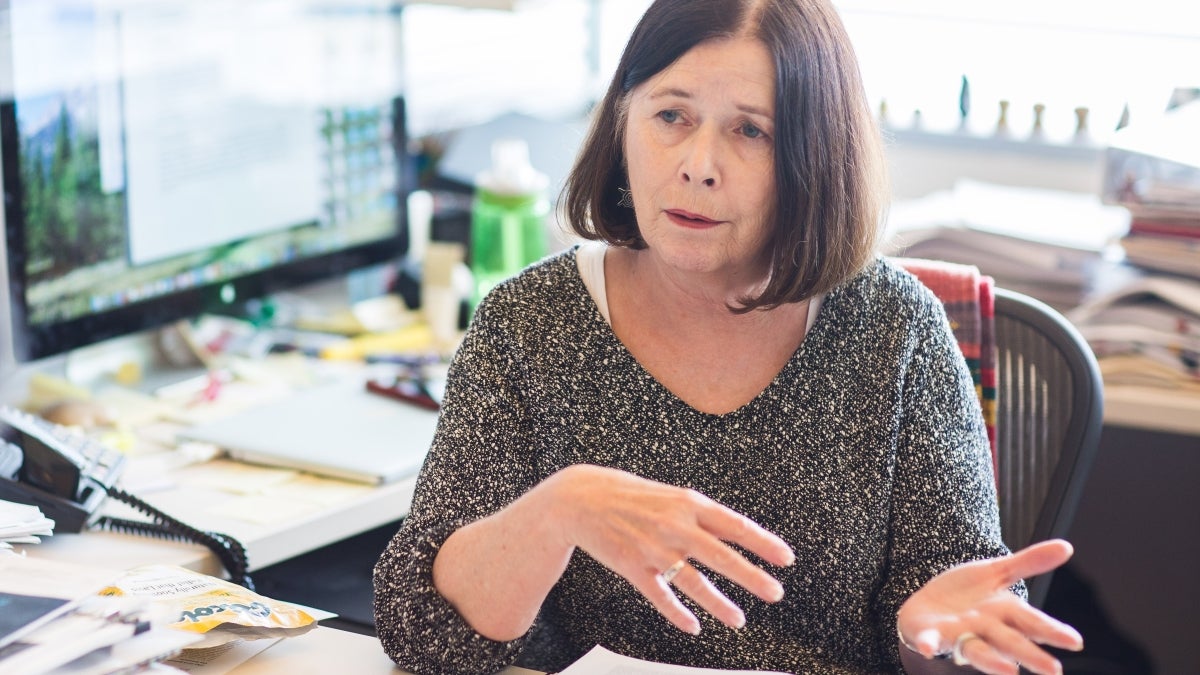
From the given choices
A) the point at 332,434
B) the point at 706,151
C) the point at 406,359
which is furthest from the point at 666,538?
the point at 406,359

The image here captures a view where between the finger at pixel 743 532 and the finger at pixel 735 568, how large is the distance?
0.04 feet

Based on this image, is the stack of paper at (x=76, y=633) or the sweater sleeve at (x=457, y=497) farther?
the sweater sleeve at (x=457, y=497)

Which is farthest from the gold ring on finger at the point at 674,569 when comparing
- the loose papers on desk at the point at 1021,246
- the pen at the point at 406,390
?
the loose papers on desk at the point at 1021,246

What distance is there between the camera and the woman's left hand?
37.6 inches

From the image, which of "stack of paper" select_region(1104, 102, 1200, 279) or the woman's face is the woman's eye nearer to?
the woman's face

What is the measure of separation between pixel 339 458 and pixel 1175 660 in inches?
60.7

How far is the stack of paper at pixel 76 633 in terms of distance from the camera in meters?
0.90

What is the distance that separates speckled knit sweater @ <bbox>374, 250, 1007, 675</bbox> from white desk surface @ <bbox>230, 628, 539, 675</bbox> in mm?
174

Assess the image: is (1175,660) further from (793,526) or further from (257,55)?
(257,55)

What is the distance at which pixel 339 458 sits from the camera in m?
1.46

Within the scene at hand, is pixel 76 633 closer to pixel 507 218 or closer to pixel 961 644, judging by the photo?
pixel 961 644

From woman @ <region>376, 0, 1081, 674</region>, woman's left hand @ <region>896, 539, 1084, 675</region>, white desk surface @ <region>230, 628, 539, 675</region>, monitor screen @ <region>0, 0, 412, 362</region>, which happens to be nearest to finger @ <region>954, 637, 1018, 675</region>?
woman's left hand @ <region>896, 539, 1084, 675</region>

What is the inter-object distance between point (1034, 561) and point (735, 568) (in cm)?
26

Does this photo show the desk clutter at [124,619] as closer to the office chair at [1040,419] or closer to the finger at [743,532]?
the finger at [743,532]
